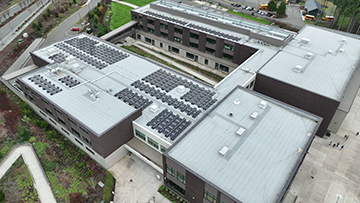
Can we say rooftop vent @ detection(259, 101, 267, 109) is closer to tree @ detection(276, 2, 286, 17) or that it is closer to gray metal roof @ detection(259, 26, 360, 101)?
gray metal roof @ detection(259, 26, 360, 101)

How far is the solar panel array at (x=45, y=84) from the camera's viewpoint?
5625cm

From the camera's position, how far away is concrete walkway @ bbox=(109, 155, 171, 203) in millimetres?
46344

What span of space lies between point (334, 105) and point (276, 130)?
18591mm

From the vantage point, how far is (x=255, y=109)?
165ft

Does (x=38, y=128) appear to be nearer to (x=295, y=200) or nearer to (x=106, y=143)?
(x=106, y=143)

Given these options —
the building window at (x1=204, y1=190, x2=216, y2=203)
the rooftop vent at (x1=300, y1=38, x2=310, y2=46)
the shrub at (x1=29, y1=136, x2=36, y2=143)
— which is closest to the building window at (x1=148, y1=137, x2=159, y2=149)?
the building window at (x1=204, y1=190, x2=216, y2=203)

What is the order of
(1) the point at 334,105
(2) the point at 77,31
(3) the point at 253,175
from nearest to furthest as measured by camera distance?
(3) the point at 253,175, (1) the point at 334,105, (2) the point at 77,31

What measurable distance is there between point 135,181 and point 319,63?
56.1 metres

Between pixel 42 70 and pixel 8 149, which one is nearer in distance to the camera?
pixel 8 149

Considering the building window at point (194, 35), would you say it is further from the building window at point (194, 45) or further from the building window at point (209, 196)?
the building window at point (209, 196)

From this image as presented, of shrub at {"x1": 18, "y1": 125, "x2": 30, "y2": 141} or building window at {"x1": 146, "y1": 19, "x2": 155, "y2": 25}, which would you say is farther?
building window at {"x1": 146, "y1": 19, "x2": 155, "y2": 25}

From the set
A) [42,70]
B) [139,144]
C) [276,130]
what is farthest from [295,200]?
[42,70]

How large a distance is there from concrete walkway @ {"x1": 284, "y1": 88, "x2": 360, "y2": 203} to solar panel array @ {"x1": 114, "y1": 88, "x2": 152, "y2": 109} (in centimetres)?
3519

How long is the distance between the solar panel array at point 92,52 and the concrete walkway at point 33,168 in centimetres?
2724
